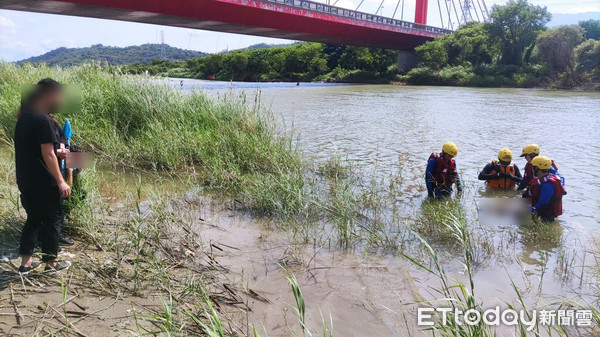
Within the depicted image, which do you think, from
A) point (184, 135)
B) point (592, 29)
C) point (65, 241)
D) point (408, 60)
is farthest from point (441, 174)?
point (592, 29)

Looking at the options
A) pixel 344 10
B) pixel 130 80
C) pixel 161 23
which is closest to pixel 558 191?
pixel 130 80

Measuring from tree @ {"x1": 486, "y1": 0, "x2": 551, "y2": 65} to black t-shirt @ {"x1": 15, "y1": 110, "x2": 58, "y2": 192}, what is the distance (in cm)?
5283

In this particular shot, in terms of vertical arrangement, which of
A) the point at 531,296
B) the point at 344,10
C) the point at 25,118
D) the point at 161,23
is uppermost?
the point at 344,10

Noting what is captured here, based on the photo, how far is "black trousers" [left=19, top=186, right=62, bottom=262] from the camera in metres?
3.20

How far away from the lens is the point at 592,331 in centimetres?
311

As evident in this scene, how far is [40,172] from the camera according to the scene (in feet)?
10.3

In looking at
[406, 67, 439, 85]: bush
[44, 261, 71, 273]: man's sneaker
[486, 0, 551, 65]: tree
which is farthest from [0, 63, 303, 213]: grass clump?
[486, 0, 551, 65]: tree

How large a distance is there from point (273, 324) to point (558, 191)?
14.5 ft

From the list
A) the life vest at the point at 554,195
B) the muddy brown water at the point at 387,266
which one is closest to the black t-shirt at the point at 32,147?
the muddy brown water at the point at 387,266

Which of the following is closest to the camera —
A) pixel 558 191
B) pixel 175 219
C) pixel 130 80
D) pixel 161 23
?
pixel 175 219

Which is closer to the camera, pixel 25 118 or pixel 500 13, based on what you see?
pixel 25 118

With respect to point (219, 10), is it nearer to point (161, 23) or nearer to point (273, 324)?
point (161, 23)

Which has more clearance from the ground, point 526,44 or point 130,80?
point 526,44

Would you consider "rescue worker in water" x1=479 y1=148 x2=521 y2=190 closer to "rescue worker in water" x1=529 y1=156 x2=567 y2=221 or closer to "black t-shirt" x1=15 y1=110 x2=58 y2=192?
"rescue worker in water" x1=529 y1=156 x2=567 y2=221
